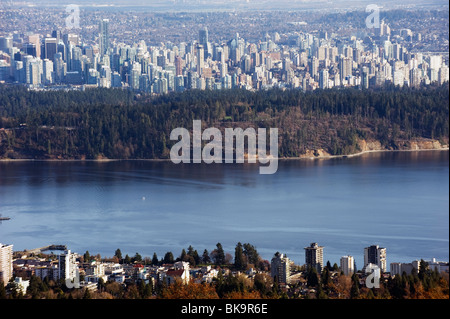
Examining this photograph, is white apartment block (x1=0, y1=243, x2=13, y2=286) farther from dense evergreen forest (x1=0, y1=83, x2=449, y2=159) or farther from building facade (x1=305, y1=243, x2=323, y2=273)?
dense evergreen forest (x1=0, y1=83, x2=449, y2=159)

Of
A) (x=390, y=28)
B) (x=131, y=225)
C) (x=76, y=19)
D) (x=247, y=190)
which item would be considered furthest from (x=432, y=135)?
(x=76, y=19)

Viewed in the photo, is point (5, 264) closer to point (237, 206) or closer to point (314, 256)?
point (314, 256)

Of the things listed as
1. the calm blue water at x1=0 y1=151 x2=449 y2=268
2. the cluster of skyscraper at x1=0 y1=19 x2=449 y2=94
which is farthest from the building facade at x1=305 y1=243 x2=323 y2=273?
the cluster of skyscraper at x1=0 y1=19 x2=449 y2=94

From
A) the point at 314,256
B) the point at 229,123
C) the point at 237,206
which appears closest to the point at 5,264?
the point at 314,256

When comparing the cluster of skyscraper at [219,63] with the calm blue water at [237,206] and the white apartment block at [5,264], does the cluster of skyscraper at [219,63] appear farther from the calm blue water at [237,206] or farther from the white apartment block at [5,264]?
the white apartment block at [5,264]

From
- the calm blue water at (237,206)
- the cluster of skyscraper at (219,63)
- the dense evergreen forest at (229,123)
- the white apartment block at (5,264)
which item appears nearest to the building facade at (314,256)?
Result: the calm blue water at (237,206)

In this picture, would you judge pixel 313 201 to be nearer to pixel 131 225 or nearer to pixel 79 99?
pixel 131 225
